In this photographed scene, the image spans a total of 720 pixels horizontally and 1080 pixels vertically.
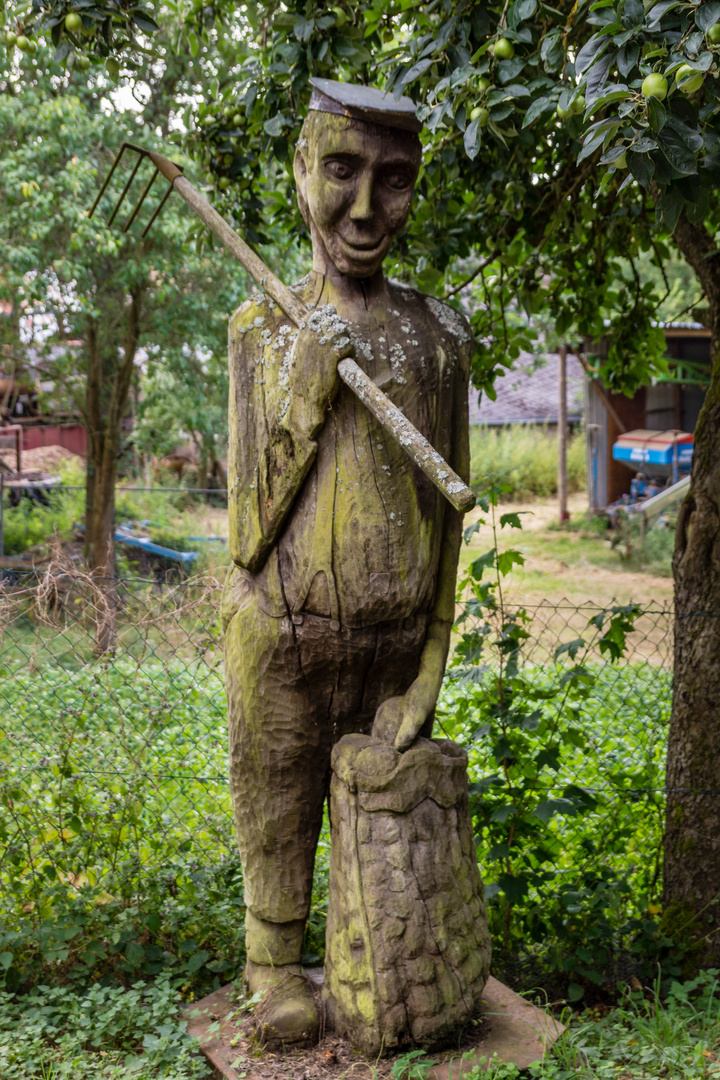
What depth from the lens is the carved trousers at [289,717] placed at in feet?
8.71

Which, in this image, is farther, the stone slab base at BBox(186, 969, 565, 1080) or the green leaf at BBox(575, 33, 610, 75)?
the stone slab base at BBox(186, 969, 565, 1080)

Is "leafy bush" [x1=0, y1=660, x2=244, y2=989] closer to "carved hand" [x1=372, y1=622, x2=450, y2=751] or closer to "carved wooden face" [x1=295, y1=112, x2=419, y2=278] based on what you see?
"carved hand" [x1=372, y1=622, x2=450, y2=751]

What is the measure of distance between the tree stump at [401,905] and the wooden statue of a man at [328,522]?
12 centimetres

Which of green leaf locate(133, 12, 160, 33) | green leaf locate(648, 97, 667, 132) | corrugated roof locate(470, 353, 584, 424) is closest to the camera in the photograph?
green leaf locate(648, 97, 667, 132)

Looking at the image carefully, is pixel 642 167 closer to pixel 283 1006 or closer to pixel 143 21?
pixel 143 21

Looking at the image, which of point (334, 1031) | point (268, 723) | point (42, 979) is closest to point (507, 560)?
point (268, 723)

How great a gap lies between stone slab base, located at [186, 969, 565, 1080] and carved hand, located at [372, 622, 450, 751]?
0.82 meters

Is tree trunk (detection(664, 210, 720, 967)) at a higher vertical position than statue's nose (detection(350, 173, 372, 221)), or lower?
lower

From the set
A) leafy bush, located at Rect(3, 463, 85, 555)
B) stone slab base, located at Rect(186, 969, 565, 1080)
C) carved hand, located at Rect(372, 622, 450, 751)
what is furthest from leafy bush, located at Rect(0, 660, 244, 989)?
leafy bush, located at Rect(3, 463, 85, 555)

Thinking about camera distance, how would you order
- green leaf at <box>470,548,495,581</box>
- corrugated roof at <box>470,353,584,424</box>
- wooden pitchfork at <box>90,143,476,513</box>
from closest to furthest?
1. wooden pitchfork at <box>90,143,476,513</box>
2. green leaf at <box>470,548,495,581</box>
3. corrugated roof at <box>470,353,584,424</box>

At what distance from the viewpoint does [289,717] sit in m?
2.71

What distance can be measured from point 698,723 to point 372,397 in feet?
6.16

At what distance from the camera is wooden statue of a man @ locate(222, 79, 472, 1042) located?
251 centimetres

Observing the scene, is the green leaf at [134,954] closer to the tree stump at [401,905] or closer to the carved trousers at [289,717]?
the carved trousers at [289,717]
